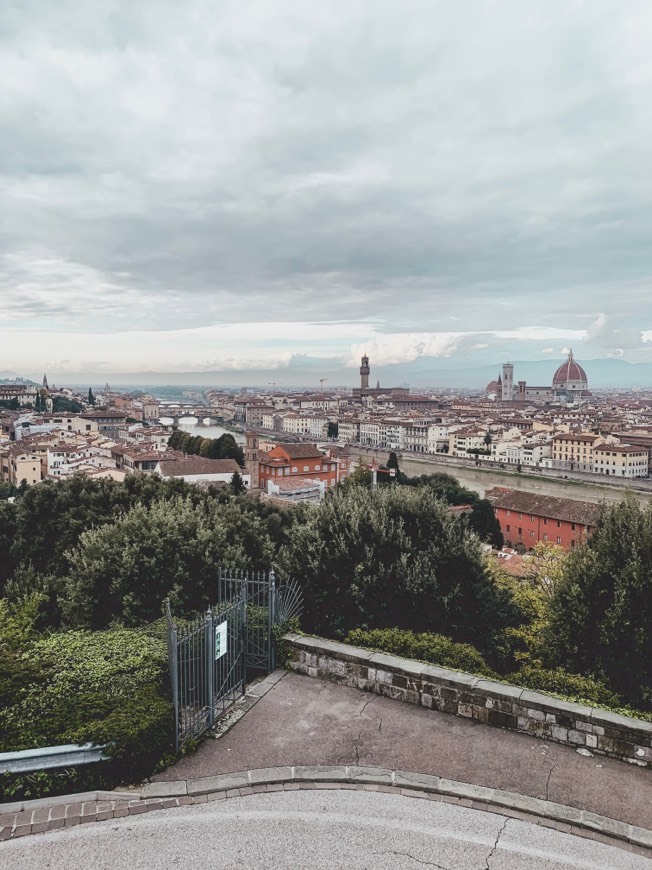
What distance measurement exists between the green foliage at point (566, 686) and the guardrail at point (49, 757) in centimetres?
399

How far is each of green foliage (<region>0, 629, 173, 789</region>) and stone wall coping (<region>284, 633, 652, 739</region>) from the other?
1.69m

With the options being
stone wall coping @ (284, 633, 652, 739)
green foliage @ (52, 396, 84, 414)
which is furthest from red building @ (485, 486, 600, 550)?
green foliage @ (52, 396, 84, 414)

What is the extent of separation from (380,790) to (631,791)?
6.14 feet

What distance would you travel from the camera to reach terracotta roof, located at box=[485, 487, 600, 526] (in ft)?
116

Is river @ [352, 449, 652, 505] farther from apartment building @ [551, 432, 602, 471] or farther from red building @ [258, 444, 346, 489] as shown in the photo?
red building @ [258, 444, 346, 489]

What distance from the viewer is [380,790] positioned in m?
4.75

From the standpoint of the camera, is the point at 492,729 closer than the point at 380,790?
No

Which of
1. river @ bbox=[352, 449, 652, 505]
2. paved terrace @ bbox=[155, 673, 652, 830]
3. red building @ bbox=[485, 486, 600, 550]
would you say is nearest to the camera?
paved terrace @ bbox=[155, 673, 652, 830]

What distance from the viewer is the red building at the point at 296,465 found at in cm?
5084

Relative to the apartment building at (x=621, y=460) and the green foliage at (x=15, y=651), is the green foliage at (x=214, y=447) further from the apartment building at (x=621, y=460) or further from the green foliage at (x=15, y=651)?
the green foliage at (x=15, y=651)

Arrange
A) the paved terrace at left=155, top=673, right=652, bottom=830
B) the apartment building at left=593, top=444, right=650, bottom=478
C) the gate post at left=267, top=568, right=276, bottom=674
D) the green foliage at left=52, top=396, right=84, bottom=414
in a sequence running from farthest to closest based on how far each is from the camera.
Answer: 1. the green foliage at left=52, top=396, right=84, bottom=414
2. the apartment building at left=593, top=444, right=650, bottom=478
3. the gate post at left=267, top=568, right=276, bottom=674
4. the paved terrace at left=155, top=673, right=652, bottom=830

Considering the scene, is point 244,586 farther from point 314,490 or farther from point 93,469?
point 93,469

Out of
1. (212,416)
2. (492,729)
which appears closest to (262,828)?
(492,729)

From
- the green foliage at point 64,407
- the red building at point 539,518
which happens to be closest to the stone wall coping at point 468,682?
the red building at point 539,518
